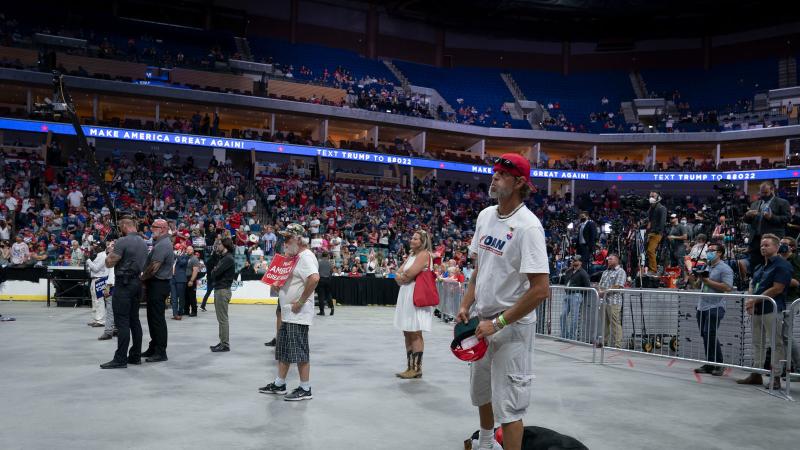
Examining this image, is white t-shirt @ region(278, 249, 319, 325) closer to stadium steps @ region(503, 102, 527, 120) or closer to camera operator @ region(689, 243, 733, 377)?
camera operator @ region(689, 243, 733, 377)

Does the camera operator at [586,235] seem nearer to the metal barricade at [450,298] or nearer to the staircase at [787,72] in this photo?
the metal barricade at [450,298]

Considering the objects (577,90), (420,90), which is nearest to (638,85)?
(577,90)

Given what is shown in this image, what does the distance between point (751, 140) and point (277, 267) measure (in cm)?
4078

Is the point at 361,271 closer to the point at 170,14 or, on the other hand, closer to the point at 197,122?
the point at 197,122

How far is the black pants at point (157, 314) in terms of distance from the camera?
8156 mm

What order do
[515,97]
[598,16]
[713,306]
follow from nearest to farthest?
1. [713,306]
2. [598,16]
3. [515,97]

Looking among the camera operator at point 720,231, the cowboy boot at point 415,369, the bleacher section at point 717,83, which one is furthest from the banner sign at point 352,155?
the cowboy boot at point 415,369

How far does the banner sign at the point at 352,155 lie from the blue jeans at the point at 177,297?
1813cm

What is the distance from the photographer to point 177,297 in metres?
14.4

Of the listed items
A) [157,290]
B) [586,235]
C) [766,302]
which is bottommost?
[157,290]

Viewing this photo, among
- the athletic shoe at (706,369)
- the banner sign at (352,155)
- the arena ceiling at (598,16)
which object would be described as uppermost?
the arena ceiling at (598,16)

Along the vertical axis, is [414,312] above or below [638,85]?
below

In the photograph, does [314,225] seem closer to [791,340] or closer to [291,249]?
[291,249]

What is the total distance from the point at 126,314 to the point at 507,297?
→ 5.87 metres
